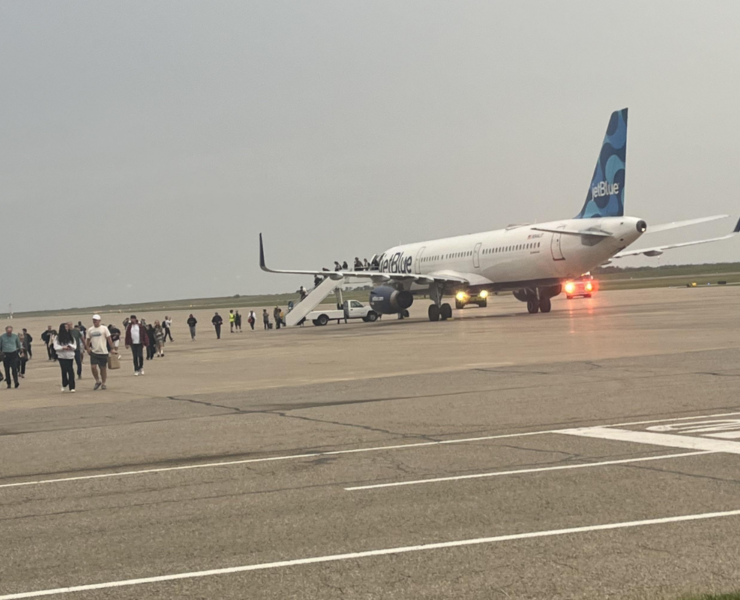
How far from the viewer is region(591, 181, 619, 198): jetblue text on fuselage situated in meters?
49.2

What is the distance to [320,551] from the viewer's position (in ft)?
23.9

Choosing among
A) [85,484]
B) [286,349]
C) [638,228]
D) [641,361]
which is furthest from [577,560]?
[638,228]

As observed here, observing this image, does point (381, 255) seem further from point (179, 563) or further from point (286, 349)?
point (179, 563)

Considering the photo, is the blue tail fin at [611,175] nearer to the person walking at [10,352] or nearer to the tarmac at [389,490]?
the tarmac at [389,490]

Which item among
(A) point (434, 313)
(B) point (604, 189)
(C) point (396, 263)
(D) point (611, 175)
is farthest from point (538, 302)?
(C) point (396, 263)

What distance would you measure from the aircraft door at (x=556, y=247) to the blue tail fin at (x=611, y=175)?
1.73 meters

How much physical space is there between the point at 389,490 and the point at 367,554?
90.9 inches

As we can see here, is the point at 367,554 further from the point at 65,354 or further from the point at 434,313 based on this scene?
the point at 434,313

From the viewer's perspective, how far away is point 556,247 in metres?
50.2

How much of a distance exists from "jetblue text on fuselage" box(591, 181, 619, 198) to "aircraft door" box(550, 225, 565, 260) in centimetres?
232

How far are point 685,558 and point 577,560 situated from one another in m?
0.70

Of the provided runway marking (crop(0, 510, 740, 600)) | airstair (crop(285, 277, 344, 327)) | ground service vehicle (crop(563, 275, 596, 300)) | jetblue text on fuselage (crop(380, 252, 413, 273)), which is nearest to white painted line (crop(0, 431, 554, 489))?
runway marking (crop(0, 510, 740, 600))

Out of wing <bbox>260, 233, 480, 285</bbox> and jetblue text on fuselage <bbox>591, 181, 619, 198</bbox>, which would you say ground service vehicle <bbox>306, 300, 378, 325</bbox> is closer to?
wing <bbox>260, 233, 480, 285</bbox>

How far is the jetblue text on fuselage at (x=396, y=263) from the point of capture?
6293 cm
